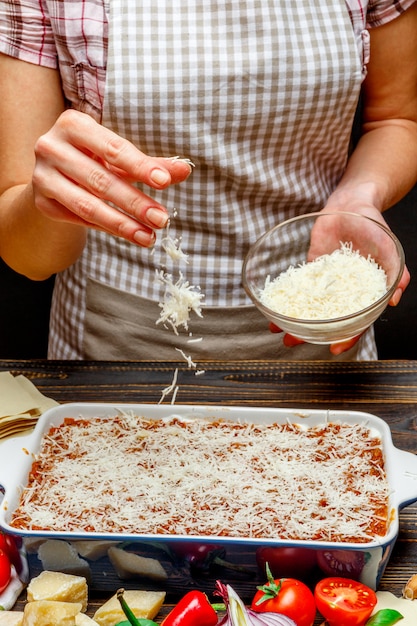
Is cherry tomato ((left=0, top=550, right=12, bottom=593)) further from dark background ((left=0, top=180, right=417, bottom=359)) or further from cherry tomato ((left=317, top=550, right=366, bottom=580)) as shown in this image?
dark background ((left=0, top=180, right=417, bottom=359))

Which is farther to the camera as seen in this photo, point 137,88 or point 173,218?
point 173,218

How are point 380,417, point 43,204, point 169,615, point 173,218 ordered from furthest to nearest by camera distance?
point 173,218 < point 380,417 < point 43,204 < point 169,615

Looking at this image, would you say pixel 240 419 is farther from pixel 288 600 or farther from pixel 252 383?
pixel 288 600

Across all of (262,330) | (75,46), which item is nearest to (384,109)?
(262,330)

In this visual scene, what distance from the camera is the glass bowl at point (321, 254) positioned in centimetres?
139

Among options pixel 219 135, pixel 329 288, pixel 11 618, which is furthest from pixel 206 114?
pixel 11 618

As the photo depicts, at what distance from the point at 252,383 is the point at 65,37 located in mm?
756

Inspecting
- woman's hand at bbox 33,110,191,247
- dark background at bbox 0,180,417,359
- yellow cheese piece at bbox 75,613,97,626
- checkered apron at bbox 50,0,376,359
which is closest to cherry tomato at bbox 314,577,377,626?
yellow cheese piece at bbox 75,613,97,626

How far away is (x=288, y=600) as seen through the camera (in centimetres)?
112

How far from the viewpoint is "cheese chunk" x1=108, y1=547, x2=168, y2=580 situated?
46.6 inches

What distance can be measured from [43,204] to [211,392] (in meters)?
0.57

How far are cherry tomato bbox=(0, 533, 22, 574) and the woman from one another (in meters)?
0.56

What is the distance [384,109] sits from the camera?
73.6 inches

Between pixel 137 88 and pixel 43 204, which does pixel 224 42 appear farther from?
pixel 43 204
